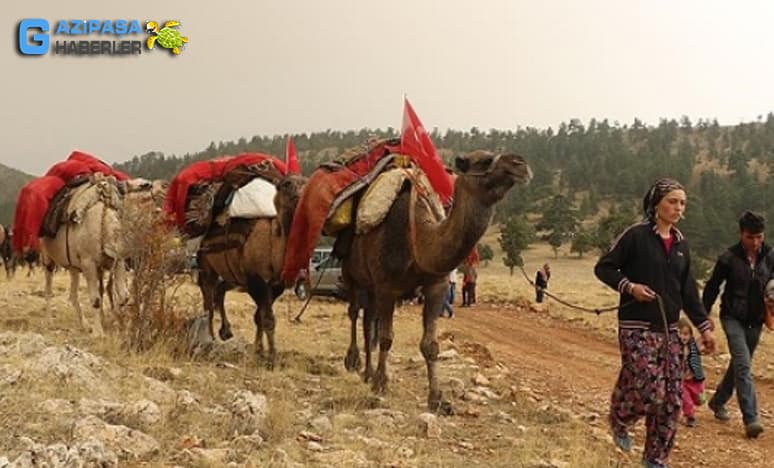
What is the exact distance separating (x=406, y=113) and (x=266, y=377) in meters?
3.03

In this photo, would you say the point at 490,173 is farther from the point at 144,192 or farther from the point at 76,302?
the point at 76,302

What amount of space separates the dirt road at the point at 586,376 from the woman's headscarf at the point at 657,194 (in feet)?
6.14

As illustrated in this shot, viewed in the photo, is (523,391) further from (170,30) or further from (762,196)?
(762,196)

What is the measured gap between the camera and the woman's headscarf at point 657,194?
547 cm

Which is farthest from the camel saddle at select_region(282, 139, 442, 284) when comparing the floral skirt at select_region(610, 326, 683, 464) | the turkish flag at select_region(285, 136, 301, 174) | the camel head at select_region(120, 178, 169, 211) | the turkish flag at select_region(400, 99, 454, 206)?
the floral skirt at select_region(610, 326, 683, 464)

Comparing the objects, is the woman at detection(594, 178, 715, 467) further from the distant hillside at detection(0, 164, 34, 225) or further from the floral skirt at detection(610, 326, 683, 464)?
the distant hillside at detection(0, 164, 34, 225)

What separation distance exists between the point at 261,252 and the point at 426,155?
8.07 ft

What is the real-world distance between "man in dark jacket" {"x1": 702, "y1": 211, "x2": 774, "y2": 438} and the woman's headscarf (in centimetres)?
233

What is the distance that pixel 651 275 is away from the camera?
545 cm

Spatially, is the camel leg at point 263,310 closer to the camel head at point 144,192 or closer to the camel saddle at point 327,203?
the camel saddle at point 327,203

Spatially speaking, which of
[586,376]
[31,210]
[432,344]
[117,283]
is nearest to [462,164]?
[432,344]

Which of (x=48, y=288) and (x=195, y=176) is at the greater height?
(x=195, y=176)

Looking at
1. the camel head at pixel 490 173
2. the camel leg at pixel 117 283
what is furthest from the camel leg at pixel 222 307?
the camel head at pixel 490 173

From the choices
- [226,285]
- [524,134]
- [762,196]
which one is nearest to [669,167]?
[762,196]
